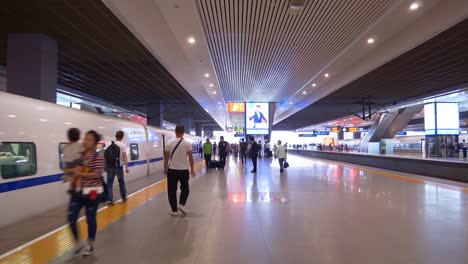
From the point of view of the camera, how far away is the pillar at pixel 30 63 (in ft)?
31.8

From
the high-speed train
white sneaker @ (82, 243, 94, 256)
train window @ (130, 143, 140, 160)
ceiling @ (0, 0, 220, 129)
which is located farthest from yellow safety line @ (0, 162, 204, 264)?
train window @ (130, 143, 140, 160)

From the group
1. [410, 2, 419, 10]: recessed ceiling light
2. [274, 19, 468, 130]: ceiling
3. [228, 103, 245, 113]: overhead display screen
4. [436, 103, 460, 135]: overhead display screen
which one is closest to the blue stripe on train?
[410, 2, 419, 10]: recessed ceiling light

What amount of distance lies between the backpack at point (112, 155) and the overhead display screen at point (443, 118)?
27.5 m

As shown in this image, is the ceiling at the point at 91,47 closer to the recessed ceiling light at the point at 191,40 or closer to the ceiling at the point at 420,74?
the recessed ceiling light at the point at 191,40

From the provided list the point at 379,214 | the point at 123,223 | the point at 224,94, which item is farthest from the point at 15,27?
the point at 224,94

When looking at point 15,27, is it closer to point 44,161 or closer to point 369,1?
point 44,161

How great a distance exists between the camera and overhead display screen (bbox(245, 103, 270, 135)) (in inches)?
A: 1120

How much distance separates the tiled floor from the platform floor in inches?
0.5

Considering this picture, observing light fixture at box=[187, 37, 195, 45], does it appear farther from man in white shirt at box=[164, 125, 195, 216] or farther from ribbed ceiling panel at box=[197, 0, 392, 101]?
man in white shirt at box=[164, 125, 195, 216]

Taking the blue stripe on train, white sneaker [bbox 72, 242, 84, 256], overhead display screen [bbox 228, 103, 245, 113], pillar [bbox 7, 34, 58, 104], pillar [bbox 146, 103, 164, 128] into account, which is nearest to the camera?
white sneaker [bbox 72, 242, 84, 256]

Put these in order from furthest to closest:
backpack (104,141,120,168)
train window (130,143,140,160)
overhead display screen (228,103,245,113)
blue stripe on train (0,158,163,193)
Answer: overhead display screen (228,103,245,113) < train window (130,143,140,160) < backpack (104,141,120,168) < blue stripe on train (0,158,163,193)

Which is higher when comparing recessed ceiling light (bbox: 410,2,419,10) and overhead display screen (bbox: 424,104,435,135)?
recessed ceiling light (bbox: 410,2,419,10)

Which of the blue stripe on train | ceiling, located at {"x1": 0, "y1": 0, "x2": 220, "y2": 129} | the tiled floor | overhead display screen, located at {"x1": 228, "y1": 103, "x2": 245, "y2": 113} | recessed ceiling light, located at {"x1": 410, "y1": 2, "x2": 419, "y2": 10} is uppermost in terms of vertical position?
overhead display screen, located at {"x1": 228, "y1": 103, "x2": 245, "y2": 113}

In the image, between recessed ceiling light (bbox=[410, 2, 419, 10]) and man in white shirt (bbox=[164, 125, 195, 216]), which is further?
recessed ceiling light (bbox=[410, 2, 419, 10])
